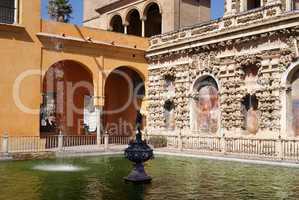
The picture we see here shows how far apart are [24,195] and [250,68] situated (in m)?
12.9

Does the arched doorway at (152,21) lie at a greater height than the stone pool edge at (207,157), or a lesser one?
greater

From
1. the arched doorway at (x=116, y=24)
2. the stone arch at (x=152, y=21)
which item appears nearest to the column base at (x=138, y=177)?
the stone arch at (x=152, y=21)

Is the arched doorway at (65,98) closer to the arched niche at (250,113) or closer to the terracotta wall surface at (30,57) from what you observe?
the terracotta wall surface at (30,57)

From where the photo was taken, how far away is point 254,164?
51.1ft

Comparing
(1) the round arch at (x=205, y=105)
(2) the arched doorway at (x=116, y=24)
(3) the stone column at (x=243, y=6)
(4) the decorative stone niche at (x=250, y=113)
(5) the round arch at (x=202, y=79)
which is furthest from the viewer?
(2) the arched doorway at (x=116, y=24)

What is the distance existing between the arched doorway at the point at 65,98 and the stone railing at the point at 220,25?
468 centimetres

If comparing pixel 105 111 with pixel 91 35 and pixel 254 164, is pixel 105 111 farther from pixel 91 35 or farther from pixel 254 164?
pixel 254 164

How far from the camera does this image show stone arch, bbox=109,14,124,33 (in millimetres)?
31509

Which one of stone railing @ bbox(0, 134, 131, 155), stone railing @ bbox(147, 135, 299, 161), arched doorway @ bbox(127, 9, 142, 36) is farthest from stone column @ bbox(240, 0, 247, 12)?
arched doorway @ bbox(127, 9, 142, 36)

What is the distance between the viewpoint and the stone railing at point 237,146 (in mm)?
16297

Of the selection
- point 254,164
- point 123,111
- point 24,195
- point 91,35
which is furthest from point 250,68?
point 24,195

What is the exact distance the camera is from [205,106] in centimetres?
2177

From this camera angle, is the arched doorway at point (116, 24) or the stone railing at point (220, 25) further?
the arched doorway at point (116, 24)

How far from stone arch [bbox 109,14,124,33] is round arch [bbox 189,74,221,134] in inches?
446
